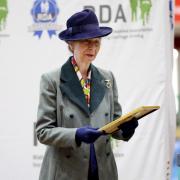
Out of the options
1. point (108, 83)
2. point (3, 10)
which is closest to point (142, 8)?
point (3, 10)

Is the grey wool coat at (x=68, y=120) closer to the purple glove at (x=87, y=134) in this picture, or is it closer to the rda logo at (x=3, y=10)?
the purple glove at (x=87, y=134)

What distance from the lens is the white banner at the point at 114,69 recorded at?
292cm

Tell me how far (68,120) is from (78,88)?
0.13 metres

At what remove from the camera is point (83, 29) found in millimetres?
1899

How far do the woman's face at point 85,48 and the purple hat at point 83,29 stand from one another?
0.9 inches

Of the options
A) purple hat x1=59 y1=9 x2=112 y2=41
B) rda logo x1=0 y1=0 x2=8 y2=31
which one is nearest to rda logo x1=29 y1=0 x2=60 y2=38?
rda logo x1=0 y1=0 x2=8 y2=31

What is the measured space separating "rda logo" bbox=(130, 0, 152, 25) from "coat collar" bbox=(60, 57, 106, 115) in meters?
1.05

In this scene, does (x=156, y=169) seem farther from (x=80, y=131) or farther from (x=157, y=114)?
(x=80, y=131)

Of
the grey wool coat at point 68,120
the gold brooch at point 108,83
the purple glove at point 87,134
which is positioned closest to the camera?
the purple glove at point 87,134

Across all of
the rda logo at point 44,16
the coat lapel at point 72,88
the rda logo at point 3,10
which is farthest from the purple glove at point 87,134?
the rda logo at point 3,10

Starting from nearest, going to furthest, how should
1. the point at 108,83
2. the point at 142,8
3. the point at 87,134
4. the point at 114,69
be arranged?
the point at 87,134 → the point at 108,83 → the point at 142,8 → the point at 114,69

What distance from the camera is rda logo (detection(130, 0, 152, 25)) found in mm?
2893

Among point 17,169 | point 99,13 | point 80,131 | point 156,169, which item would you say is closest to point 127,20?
point 99,13

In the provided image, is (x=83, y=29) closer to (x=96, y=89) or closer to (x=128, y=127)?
(x=96, y=89)
